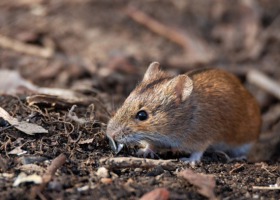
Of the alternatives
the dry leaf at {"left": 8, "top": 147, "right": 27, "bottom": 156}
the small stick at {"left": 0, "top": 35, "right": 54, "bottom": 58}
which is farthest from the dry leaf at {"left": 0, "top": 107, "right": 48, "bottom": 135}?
the small stick at {"left": 0, "top": 35, "right": 54, "bottom": 58}

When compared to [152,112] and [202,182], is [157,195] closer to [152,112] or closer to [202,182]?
[202,182]

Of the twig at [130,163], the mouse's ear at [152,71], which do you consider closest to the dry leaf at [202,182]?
the twig at [130,163]

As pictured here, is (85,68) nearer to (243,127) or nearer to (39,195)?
(243,127)

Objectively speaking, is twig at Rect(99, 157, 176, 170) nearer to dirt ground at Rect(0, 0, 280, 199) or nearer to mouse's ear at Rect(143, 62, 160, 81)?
dirt ground at Rect(0, 0, 280, 199)

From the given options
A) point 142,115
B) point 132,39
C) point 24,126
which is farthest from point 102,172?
point 132,39

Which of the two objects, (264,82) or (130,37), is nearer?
(264,82)

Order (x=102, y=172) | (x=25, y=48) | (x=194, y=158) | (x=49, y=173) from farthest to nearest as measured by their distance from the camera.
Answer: (x=25, y=48)
(x=194, y=158)
(x=102, y=172)
(x=49, y=173)

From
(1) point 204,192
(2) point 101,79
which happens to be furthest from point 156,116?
(2) point 101,79
